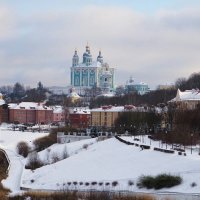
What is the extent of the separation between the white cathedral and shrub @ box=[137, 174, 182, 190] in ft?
497

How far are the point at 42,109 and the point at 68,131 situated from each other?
146ft

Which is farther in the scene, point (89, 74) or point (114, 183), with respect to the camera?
point (89, 74)

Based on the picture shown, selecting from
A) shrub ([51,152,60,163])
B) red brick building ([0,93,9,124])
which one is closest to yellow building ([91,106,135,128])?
red brick building ([0,93,9,124])

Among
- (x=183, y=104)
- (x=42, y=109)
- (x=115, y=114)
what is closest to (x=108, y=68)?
(x=42, y=109)

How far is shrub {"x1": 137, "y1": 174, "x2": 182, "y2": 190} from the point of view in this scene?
95.1ft

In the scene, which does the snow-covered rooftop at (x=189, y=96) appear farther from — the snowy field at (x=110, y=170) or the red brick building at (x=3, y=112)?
the red brick building at (x=3, y=112)

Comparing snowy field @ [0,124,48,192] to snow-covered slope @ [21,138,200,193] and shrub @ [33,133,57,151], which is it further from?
shrub @ [33,133,57,151]

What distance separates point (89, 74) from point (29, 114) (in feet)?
256

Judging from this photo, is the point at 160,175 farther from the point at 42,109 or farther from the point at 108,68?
the point at 108,68

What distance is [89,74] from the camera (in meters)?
188

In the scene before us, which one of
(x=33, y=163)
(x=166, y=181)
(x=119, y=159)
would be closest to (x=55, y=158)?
(x=33, y=163)

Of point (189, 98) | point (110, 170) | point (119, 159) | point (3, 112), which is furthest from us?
point (3, 112)

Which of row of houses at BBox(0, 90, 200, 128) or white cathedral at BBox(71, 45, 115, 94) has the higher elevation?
white cathedral at BBox(71, 45, 115, 94)

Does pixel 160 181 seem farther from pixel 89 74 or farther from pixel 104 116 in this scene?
pixel 89 74
